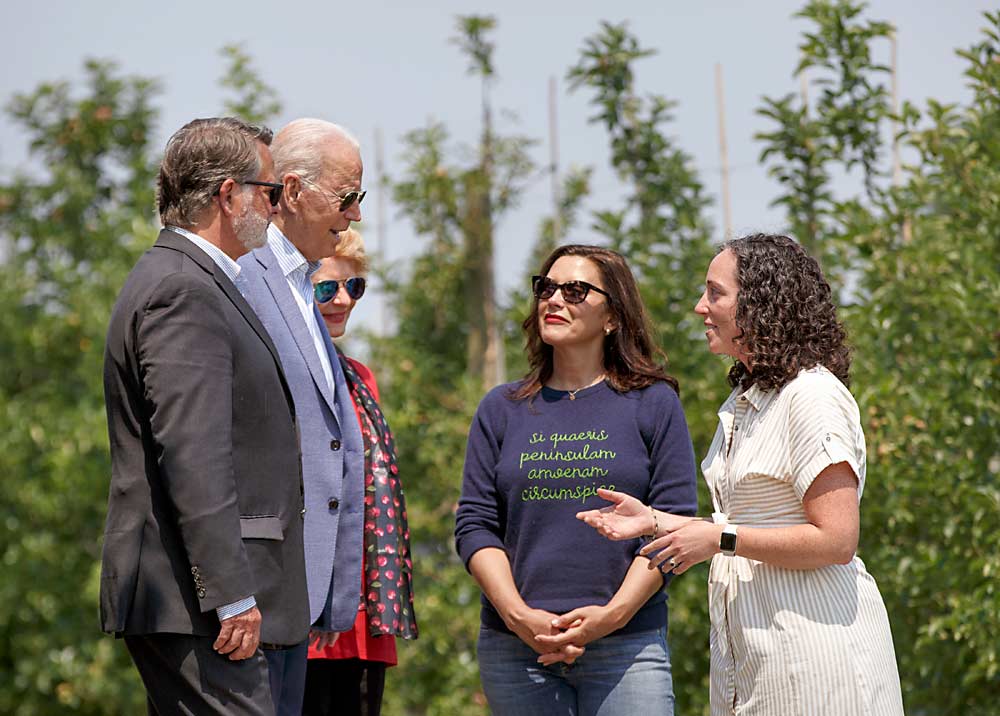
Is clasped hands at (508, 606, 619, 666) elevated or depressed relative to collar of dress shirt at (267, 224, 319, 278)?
depressed

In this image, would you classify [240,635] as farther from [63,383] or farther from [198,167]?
[63,383]

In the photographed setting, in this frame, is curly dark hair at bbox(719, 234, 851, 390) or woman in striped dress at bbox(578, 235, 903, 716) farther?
curly dark hair at bbox(719, 234, 851, 390)

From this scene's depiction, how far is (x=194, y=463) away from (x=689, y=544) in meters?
1.04

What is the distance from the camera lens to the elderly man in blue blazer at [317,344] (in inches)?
128

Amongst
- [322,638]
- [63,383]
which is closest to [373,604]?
[322,638]

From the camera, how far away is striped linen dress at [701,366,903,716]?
2889 mm

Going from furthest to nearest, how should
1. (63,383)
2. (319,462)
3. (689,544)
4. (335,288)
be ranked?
1. (63,383)
2. (335,288)
3. (319,462)
4. (689,544)

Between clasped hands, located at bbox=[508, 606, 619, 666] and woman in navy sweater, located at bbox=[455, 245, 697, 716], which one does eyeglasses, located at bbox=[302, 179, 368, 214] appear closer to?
woman in navy sweater, located at bbox=[455, 245, 697, 716]

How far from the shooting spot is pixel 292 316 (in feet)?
10.9

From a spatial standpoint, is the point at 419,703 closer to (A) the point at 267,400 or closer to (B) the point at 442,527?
(B) the point at 442,527

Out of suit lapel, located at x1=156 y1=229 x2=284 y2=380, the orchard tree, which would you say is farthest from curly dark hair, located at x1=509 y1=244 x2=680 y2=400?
the orchard tree

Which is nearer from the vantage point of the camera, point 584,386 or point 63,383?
point 584,386

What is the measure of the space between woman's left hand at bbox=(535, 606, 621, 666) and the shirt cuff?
32.2 inches

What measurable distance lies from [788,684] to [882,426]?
2.02 metres
